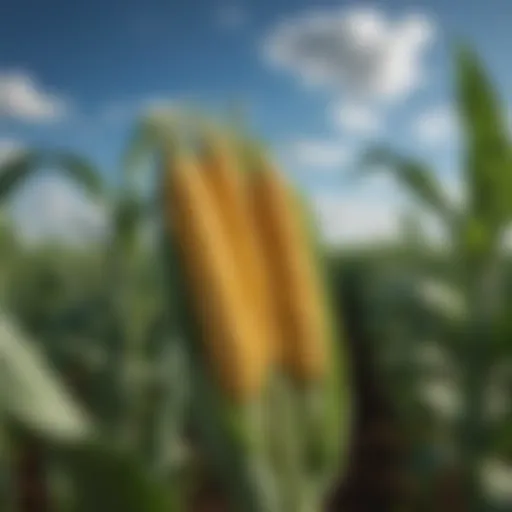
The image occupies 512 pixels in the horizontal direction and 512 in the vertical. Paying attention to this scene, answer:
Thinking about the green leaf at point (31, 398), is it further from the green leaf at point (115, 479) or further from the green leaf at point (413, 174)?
the green leaf at point (413, 174)

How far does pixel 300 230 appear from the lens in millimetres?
277

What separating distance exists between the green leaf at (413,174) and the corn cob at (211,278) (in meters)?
0.23

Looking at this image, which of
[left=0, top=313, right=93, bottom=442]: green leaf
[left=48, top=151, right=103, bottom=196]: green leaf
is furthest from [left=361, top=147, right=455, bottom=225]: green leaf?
[left=0, top=313, right=93, bottom=442]: green leaf

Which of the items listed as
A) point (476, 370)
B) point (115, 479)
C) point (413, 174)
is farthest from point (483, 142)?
point (115, 479)

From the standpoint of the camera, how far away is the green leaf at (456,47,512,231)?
0.42m

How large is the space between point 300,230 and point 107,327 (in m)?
0.28

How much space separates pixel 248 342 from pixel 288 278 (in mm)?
28

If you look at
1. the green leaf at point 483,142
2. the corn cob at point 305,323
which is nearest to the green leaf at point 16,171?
the corn cob at point 305,323

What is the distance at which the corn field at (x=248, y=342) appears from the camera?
24 cm

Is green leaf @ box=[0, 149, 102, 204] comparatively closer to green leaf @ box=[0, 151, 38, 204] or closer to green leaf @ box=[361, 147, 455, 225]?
green leaf @ box=[0, 151, 38, 204]

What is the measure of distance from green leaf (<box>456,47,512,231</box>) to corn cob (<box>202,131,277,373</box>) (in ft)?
0.65

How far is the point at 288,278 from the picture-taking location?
10.2 inches

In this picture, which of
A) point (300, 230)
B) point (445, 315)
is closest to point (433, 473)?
point (445, 315)

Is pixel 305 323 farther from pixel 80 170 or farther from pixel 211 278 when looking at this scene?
pixel 80 170
